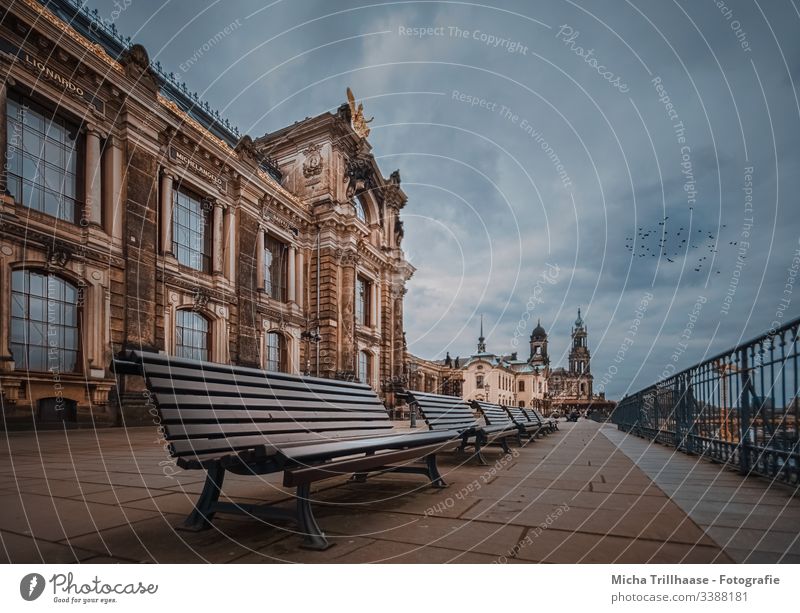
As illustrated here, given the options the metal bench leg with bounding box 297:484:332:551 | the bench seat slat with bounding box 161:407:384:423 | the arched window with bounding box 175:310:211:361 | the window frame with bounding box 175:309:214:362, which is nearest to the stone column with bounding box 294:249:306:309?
the window frame with bounding box 175:309:214:362

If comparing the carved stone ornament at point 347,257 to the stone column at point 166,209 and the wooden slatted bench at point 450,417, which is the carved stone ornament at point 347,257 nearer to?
the stone column at point 166,209

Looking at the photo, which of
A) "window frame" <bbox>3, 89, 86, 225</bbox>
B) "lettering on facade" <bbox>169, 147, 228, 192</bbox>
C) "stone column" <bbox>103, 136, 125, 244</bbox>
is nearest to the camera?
"window frame" <bbox>3, 89, 86, 225</bbox>

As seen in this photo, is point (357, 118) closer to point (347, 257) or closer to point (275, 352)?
point (347, 257)

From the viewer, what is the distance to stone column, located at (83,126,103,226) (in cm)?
1363

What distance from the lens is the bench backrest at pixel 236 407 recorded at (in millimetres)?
2391

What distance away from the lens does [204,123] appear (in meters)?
23.3

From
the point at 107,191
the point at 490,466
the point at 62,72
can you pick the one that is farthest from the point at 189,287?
the point at 490,466

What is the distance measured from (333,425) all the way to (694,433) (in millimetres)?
5493

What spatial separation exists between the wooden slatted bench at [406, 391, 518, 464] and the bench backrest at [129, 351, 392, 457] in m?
1.04

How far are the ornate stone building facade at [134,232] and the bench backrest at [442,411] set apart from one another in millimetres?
6240

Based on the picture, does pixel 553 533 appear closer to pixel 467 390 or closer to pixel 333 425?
pixel 333 425

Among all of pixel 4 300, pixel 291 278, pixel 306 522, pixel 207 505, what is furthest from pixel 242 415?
pixel 291 278

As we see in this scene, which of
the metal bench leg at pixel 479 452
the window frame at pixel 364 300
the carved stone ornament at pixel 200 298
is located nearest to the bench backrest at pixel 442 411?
the metal bench leg at pixel 479 452

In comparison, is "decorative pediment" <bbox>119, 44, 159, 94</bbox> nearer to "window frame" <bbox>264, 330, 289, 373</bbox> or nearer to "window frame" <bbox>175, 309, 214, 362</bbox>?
"window frame" <bbox>175, 309, 214, 362</bbox>
